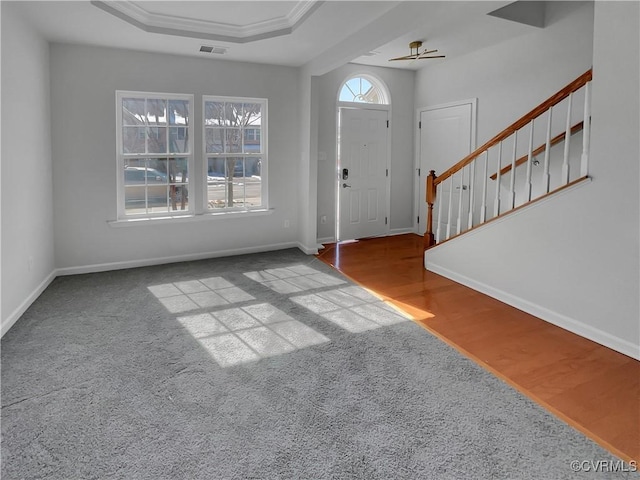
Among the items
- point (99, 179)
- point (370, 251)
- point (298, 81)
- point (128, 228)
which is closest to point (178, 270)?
point (128, 228)

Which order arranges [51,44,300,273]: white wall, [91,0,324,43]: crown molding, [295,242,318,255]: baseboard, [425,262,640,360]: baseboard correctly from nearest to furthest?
1. [425,262,640,360]: baseboard
2. [91,0,324,43]: crown molding
3. [51,44,300,273]: white wall
4. [295,242,318,255]: baseboard

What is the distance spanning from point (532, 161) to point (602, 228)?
1.64 m

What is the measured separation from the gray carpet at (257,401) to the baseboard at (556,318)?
3.41 feet

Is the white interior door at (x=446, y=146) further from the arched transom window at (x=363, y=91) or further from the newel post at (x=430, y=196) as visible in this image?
the arched transom window at (x=363, y=91)

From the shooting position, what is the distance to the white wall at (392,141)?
598 cm

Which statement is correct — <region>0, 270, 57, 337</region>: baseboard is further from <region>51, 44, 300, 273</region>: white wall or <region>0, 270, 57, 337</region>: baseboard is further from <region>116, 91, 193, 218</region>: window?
<region>116, 91, 193, 218</region>: window

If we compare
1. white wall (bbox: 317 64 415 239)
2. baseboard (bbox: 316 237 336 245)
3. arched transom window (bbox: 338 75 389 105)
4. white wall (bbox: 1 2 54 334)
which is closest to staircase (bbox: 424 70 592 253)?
white wall (bbox: 317 64 415 239)

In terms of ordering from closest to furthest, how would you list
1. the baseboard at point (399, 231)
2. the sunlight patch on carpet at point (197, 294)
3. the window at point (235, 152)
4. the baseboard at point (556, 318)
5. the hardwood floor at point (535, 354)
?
the hardwood floor at point (535, 354) < the baseboard at point (556, 318) < the sunlight patch on carpet at point (197, 294) < the window at point (235, 152) < the baseboard at point (399, 231)

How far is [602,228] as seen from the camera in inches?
113

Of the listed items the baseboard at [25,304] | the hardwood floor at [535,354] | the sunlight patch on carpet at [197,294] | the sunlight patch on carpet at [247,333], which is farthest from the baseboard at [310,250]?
the baseboard at [25,304]

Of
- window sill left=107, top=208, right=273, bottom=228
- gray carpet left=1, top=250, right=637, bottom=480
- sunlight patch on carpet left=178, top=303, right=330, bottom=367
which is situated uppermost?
window sill left=107, top=208, right=273, bottom=228

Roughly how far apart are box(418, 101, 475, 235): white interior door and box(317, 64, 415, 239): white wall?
0.77ft

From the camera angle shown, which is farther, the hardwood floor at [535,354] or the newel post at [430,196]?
the newel post at [430,196]

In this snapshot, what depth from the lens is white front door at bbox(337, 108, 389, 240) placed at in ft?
20.4
